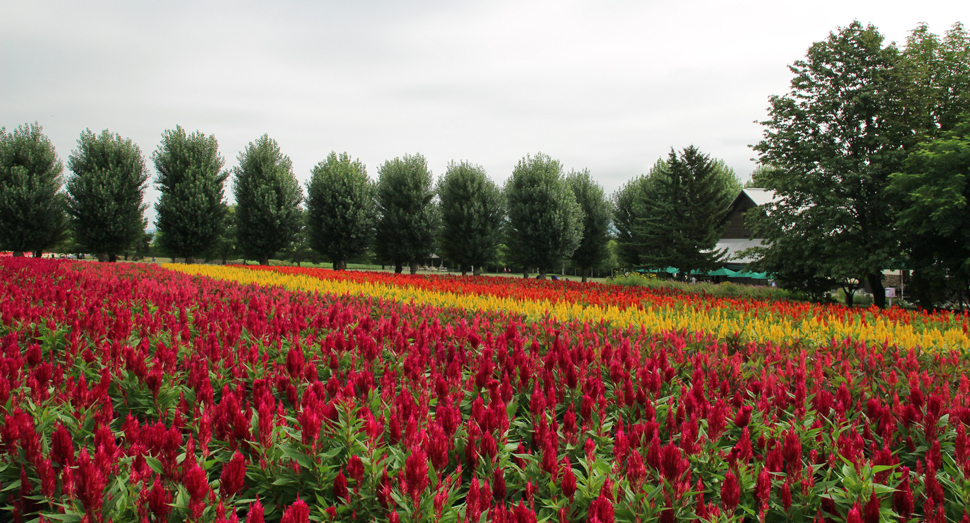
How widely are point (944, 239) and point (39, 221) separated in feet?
181

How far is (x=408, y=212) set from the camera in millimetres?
36375

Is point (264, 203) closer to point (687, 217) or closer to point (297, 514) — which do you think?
point (687, 217)

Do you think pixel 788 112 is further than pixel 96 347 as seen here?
Yes

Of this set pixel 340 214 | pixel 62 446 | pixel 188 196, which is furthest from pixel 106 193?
pixel 62 446

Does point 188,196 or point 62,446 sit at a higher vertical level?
point 188,196

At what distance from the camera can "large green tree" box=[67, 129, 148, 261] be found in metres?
36.8

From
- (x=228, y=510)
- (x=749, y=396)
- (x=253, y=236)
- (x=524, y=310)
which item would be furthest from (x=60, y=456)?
(x=253, y=236)

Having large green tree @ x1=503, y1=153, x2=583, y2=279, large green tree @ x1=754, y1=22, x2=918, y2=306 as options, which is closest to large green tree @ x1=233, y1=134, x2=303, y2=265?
large green tree @ x1=503, y1=153, x2=583, y2=279

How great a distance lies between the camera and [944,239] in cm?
1648

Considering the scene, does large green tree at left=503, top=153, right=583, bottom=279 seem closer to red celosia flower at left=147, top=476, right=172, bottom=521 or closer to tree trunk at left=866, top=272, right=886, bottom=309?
tree trunk at left=866, top=272, right=886, bottom=309

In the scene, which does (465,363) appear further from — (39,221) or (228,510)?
(39,221)

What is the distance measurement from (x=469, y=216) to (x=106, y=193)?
2677 cm

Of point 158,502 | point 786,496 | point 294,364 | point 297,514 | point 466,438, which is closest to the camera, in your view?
point 297,514

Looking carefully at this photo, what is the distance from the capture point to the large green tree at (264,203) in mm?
37719
